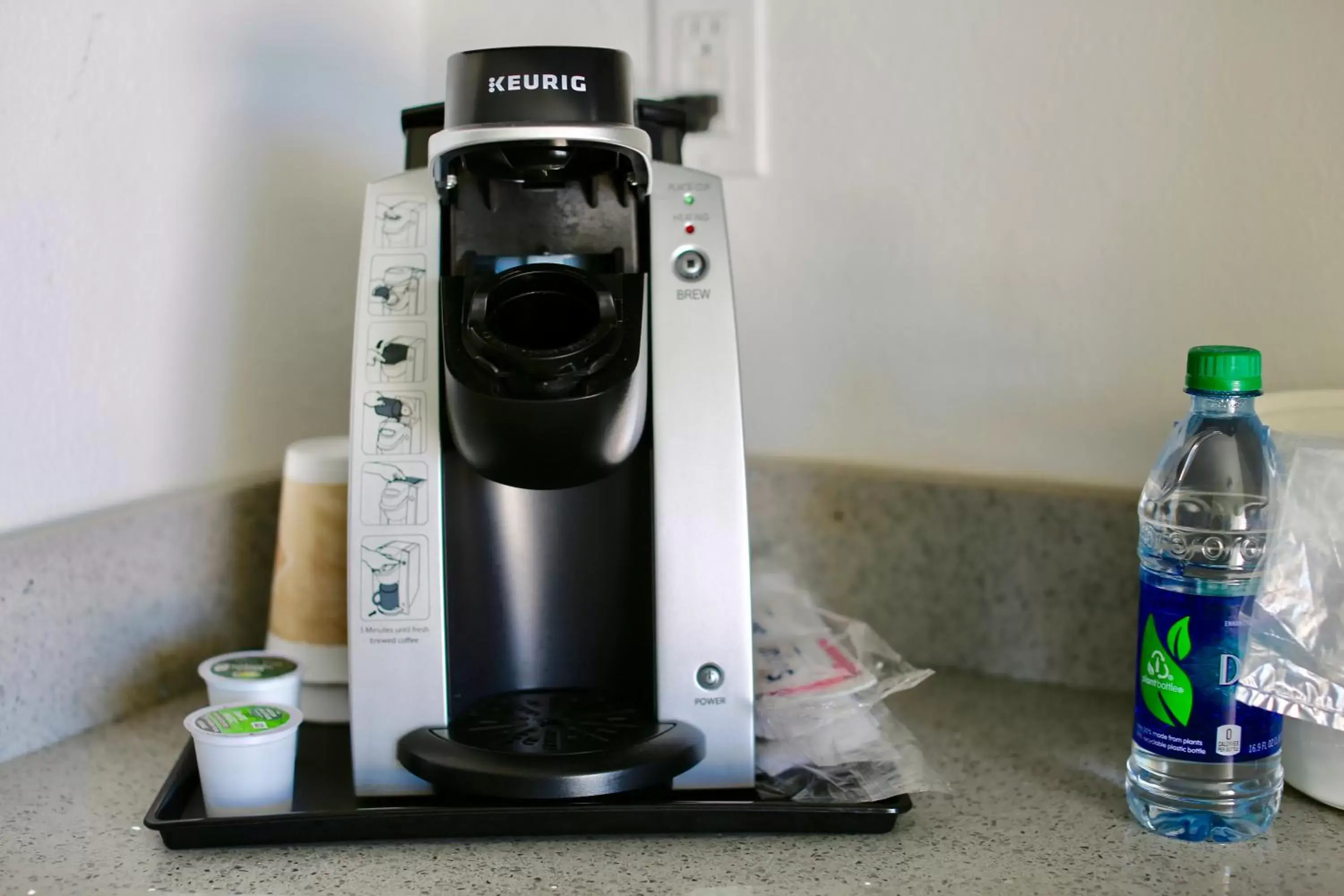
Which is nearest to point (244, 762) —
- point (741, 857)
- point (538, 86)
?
point (741, 857)

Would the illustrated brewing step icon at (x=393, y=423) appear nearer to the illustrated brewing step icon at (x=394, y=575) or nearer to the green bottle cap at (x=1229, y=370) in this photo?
the illustrated brewing step icon at (x=394, y=575)

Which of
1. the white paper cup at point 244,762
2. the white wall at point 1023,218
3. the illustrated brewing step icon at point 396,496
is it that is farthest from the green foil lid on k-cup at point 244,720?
the white wall at point 1023,218

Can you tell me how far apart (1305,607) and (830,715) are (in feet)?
0.84

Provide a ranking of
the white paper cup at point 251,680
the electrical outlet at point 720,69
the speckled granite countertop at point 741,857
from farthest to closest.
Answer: the electrical outlet at point 720,69 < the white paper cup at point 251,680 < the speckled granite countertop at point 741,857

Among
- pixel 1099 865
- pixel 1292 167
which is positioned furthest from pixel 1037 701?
pixel 1292 167

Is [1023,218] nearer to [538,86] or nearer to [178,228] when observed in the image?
[538,86]

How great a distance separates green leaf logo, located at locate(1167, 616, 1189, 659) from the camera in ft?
2.26

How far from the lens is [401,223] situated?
748mm

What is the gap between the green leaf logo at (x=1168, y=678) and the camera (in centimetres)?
A: 69

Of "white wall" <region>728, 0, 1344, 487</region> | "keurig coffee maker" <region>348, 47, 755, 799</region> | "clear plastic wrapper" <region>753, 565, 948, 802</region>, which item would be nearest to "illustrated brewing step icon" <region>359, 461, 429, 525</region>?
"keurig coffee maker" <region>348, 47, 755, 799</region>

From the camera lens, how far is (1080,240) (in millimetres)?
917

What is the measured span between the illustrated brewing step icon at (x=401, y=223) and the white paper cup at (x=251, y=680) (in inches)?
10.3

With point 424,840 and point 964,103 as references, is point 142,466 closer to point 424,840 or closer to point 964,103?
point 424,840

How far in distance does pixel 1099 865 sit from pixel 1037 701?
0.82ft
